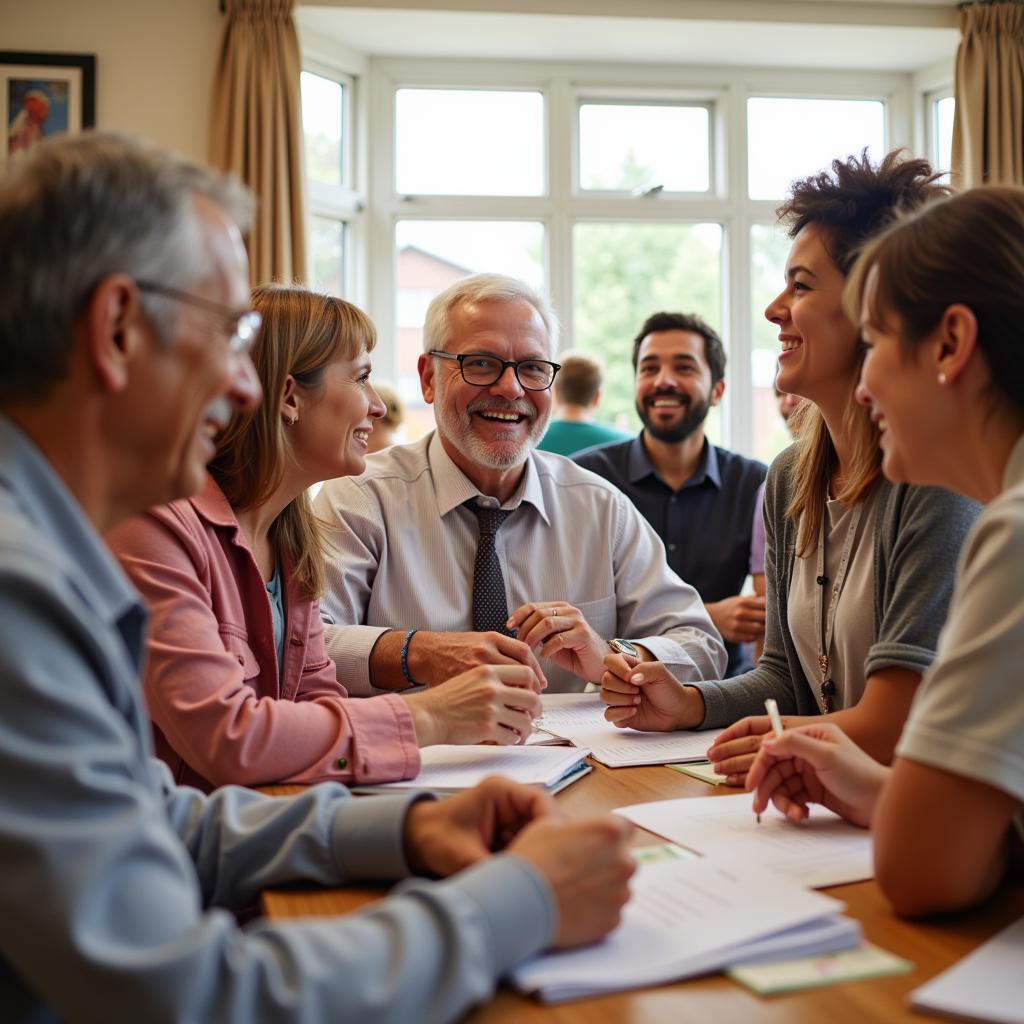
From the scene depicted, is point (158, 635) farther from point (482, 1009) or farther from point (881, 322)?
point (881, 322)

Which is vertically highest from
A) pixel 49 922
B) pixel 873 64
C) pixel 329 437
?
pixel 873 64

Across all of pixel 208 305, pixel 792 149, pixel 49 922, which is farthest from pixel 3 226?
pixel 792 149

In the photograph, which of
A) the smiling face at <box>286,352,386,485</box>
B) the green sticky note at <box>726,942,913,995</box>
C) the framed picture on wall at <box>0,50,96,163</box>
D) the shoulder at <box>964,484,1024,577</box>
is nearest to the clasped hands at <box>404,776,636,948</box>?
the green sticky note at <box>726,942,913,995</box>

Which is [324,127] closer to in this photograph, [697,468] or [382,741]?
[697,468]

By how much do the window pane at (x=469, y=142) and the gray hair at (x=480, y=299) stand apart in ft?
10.9

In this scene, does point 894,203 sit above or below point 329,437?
above

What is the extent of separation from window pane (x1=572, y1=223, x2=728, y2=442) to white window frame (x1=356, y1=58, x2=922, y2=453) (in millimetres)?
64

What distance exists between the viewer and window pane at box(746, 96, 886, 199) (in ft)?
19.6

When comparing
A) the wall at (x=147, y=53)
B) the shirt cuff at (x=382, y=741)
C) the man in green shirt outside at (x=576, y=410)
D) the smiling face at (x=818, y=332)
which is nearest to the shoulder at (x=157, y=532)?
the shirt cuff at (x=382, y=741)

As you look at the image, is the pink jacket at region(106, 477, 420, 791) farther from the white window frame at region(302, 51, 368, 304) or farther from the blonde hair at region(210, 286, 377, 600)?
the white window frame at region(302, 51, 368, 304)

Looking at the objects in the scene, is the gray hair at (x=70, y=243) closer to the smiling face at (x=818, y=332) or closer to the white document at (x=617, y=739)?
the white document at (x=617, y=739)

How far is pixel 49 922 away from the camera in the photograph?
0.69 m

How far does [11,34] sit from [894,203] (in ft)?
14.4

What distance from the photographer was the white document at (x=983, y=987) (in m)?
0.80
